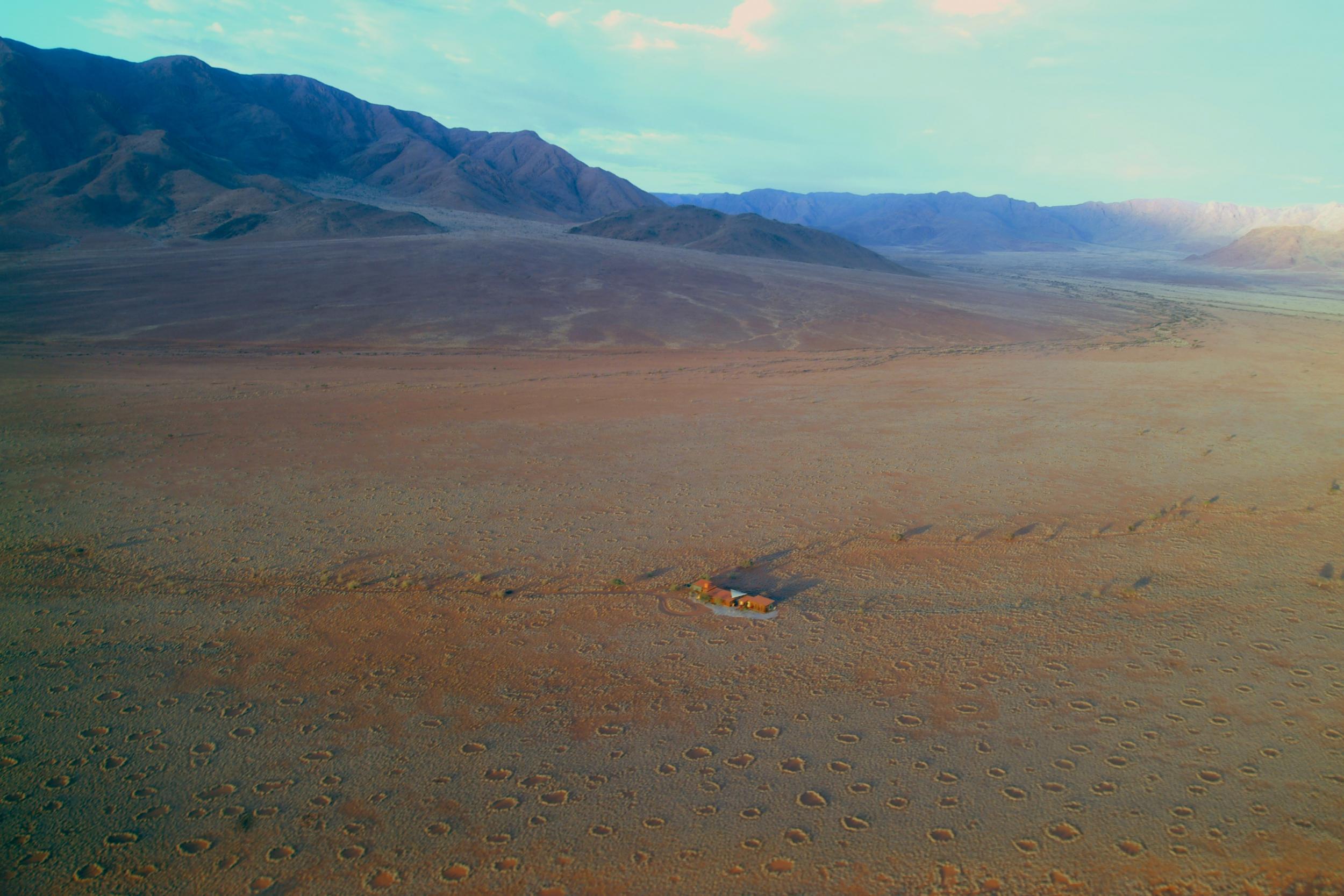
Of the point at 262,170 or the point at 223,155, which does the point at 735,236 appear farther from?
the point at 223,155

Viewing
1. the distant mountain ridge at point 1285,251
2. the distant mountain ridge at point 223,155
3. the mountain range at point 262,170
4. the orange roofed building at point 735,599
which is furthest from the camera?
the distant mountain ridge at point 1285,251

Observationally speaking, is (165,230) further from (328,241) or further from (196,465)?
(196,465)

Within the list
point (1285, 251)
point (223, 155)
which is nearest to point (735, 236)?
point (223, 155)

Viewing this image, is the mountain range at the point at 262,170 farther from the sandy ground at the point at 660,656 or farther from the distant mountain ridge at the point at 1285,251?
the sandy ground at the point at 660,656

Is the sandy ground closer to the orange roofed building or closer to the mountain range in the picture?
the orange roofed building

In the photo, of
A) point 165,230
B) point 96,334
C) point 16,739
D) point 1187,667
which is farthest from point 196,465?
point 165,230

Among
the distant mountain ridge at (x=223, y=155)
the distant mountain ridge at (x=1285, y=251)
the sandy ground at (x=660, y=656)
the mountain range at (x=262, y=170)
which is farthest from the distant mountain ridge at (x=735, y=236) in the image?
the distant mountain ridge at (x=1285, y=251)
